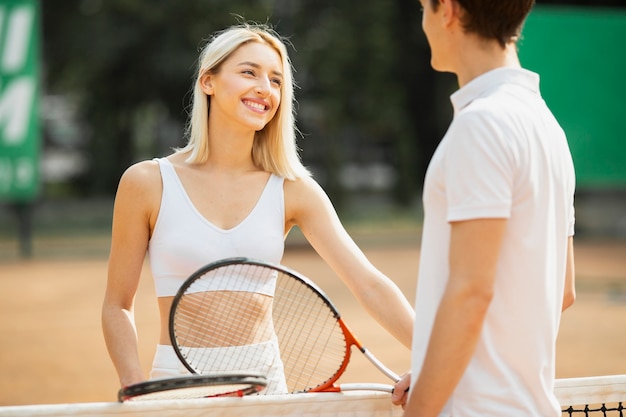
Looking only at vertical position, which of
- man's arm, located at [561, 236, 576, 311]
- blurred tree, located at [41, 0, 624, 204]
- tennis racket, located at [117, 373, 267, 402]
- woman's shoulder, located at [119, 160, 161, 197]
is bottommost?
tennis racket, located at [117, 373, 267, 402]

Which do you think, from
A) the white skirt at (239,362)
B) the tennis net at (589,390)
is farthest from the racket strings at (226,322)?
the tennis net at (589,390)

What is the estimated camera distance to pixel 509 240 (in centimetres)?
183

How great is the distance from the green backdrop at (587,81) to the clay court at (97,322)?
204cm

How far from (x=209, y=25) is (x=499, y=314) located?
85.8ft

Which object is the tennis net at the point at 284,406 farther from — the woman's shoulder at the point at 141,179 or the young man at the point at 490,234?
the woman's shoulder at the point at 141,179

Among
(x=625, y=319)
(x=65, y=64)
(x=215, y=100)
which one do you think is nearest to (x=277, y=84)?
(x=215, y=100)

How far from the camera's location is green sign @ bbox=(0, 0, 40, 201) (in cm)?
1777

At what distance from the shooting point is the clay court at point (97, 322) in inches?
305

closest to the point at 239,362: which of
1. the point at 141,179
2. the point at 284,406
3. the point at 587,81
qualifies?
the point at 284,406

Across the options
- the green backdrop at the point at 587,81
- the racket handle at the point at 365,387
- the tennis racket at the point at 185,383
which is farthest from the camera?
the green backdrop at the point at 587,81

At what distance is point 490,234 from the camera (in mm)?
1764

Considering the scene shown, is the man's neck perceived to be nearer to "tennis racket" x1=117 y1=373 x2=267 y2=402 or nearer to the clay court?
"tennis racket" x1=117 y1=373 x2=267 y2=402

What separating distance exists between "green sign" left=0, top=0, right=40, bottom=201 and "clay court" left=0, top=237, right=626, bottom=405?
5.17 feet

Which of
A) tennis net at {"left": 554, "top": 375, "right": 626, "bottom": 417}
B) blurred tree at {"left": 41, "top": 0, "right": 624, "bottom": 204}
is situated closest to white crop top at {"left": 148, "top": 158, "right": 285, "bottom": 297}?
tennis net at {"left": 554, "top": 375, "right": 626, "bottom": 417}
